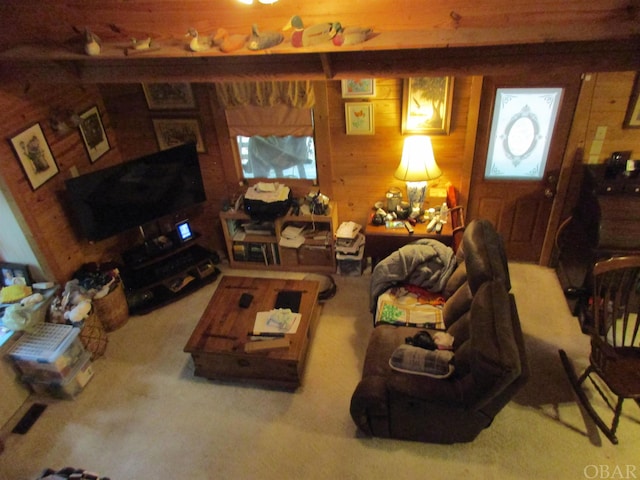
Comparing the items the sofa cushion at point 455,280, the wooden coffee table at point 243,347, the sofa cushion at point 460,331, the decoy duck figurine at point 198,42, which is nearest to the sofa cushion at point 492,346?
the sofa cushion at point 460,331

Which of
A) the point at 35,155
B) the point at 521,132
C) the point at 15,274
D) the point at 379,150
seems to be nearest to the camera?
the point at 35,155

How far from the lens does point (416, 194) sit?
3.80 meters

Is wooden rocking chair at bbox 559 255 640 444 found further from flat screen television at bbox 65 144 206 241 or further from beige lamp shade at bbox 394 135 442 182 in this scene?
flat screen television at bbox 65 144 206 241

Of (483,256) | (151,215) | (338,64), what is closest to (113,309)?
(151,215)

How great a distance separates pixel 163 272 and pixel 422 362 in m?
2.51

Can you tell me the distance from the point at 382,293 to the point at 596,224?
5.31ft

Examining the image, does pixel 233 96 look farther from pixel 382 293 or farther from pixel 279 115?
pixel 382 293

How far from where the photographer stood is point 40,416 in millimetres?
3115

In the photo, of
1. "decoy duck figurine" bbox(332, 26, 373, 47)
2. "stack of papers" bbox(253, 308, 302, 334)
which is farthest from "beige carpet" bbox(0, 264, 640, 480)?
"decoy duck figurine" bbox(332, 26, 373, 47)

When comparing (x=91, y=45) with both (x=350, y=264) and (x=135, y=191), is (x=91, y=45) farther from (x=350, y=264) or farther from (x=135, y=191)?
(x=350, y=264)

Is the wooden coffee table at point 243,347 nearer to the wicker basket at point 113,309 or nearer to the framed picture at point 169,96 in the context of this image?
the wicker basket at point 113,309

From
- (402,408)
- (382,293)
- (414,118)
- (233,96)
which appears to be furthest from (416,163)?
(402,408)

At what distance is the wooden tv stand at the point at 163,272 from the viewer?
12.8 ft

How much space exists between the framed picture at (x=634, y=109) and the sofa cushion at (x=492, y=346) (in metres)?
1.90
